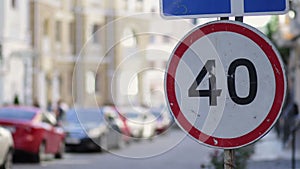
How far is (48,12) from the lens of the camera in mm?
47938

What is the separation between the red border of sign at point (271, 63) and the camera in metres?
5.27

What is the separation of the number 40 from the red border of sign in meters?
0.14

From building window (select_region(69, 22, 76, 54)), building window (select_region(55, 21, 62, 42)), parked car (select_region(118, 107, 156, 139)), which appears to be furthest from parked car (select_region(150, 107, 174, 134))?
building window (select_region(69, 22, 76, 54))

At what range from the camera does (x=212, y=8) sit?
5613mm

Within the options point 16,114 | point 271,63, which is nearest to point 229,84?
point 271,63

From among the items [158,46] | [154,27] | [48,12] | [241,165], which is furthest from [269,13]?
Answer: [48,12]

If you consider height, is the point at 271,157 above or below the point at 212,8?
below

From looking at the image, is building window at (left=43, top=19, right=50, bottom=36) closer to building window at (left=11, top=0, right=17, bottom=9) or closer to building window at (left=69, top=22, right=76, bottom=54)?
building window at (left=69, top=22, right=76, bottom=54)

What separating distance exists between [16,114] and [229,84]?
53.2ft

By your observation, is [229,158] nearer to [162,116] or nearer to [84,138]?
[162,116]

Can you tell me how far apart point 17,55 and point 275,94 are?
110ft

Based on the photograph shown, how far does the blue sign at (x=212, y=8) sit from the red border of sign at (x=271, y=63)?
0.25 meters

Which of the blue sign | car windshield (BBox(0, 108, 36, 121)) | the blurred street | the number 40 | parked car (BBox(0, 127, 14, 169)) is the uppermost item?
the blue sign

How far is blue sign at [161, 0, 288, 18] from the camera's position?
5.59 metres
